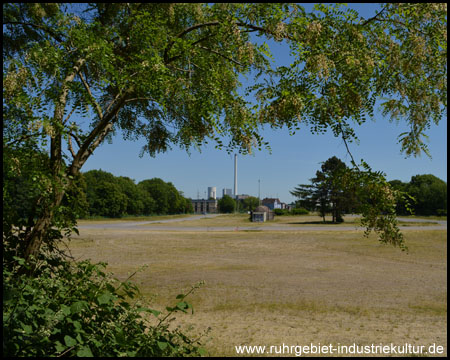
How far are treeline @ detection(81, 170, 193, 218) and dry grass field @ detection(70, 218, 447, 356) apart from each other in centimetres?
4662

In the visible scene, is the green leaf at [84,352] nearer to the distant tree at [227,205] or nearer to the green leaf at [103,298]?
the green leaf at [103,298]

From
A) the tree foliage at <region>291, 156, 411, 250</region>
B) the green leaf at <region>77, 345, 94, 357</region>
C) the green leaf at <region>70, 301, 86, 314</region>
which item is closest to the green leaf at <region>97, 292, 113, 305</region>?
the green leaf at <region>70, 301, 86, 314</region>

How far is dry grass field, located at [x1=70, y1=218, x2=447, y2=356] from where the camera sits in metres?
8.17

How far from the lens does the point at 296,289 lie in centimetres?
1244

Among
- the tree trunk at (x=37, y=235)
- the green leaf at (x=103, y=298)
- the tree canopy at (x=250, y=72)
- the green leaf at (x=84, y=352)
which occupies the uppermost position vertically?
the tree canopy at (x=250, y=72)

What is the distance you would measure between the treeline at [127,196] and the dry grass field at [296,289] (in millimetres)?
46621

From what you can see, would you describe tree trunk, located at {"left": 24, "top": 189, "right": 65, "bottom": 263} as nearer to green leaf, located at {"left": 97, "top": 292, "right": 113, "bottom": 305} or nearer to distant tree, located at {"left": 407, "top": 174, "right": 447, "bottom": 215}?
green leaf, located at {"left": 97, "top": 292, "right": 113, "bottom": 305}

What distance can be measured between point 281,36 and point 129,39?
282 cm

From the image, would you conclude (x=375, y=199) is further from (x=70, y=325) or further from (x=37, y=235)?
(x=37, y=235)

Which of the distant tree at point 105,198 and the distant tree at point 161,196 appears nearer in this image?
the distant tree at point 105,198

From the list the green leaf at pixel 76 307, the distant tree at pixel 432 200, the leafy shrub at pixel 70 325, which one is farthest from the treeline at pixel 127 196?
the green leaf at pixel 76 307

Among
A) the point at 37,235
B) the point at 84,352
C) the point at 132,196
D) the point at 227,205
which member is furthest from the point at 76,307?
the point at 227,205

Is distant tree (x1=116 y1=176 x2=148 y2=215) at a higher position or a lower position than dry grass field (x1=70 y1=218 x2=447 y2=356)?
higher

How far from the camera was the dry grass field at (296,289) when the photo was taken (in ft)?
26.8
